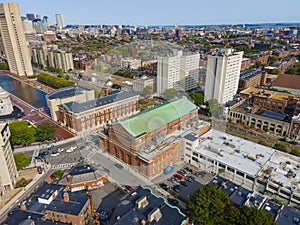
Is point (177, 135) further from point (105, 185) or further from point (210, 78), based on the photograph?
point (210, 78)

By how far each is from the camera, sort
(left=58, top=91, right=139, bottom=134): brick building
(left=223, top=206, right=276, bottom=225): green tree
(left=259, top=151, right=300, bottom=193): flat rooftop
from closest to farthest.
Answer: (left=223, top=206, right=276, bottom=225): green tree < (left=259, top=151, right=300, bottom=193): flat rooftop < (left=58, top=91, right=139, bottom=134): brick building

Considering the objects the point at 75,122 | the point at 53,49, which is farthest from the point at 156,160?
the point at 53,49

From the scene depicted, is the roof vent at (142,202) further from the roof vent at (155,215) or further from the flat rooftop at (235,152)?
the flat rooftop at (235,152)

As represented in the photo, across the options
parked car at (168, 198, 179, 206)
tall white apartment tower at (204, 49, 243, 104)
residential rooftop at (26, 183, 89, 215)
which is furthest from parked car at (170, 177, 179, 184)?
tall white apartment tower at (204, 49, 243, 104)

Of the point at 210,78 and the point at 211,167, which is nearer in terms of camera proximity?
the point at 211,167

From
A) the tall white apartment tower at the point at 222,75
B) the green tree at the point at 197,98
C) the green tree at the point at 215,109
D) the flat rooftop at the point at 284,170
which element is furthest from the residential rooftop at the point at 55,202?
the tall white apartment tower at the point at 222,75

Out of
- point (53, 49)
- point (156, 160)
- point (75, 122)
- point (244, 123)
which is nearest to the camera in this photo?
point (156, 160)

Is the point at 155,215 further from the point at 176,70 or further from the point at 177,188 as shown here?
the point at 176,70

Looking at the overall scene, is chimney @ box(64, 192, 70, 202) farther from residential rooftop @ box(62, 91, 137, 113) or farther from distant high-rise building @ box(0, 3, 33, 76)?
distant high-rise building @ box(0, 3, 33, 76)
